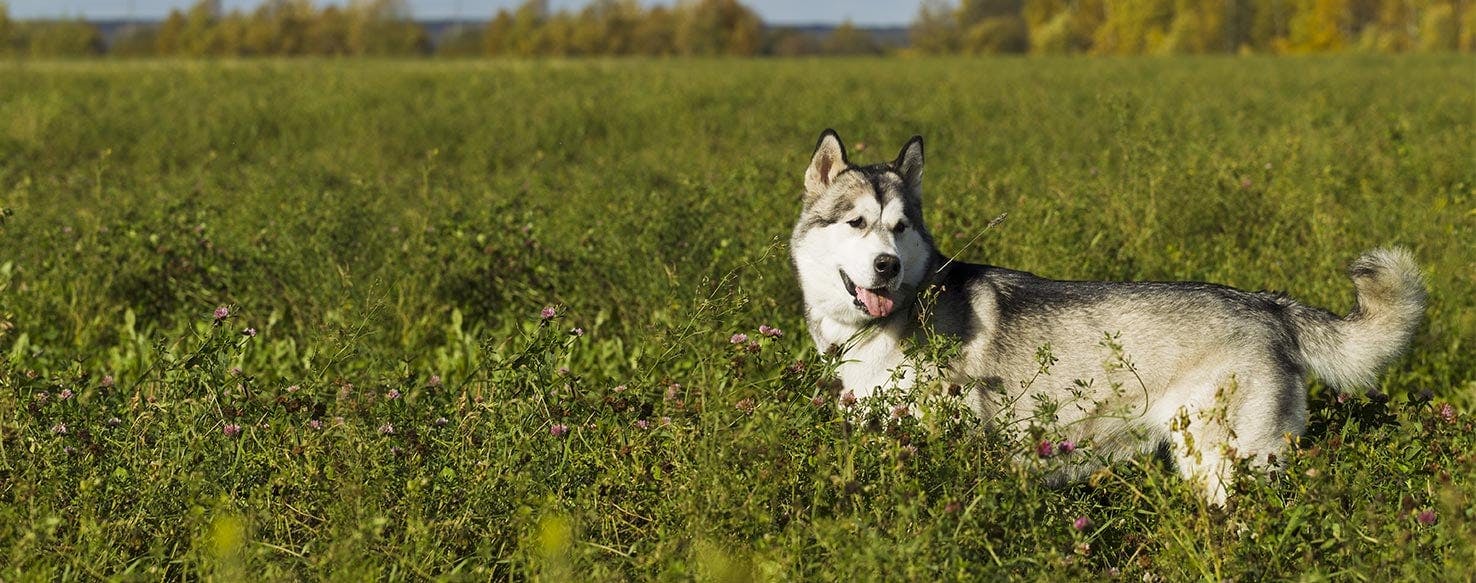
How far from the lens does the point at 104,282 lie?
6.43 meters

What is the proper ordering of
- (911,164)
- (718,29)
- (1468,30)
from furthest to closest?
(718,29), (1468,30), (911,164)

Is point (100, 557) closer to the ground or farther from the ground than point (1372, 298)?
closer to the ground

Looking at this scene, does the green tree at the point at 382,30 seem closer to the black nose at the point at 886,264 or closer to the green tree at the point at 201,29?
the green tree at the point at 201,29

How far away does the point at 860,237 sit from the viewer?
13.7 feet

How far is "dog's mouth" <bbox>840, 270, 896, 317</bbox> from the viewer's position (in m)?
4.18

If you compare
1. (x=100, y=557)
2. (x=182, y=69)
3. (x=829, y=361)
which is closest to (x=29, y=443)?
(x=100, y=557)

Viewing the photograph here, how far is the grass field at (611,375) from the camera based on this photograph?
3.12 metres

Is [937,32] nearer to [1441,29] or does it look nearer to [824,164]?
[1441,29]

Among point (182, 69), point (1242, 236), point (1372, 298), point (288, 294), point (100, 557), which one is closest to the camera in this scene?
point (100, 557)

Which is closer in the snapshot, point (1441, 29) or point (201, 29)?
point (1441, 29)

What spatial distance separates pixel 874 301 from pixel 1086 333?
0.74m

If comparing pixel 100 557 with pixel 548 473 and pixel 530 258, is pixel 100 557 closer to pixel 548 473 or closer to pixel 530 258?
pixel 548 473

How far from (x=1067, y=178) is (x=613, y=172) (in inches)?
153

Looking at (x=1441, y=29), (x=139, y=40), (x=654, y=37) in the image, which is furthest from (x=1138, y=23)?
(x=139, y=40)
